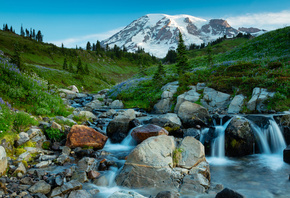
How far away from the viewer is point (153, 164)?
6363 mm

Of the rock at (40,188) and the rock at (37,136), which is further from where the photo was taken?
the rock at (37,136)

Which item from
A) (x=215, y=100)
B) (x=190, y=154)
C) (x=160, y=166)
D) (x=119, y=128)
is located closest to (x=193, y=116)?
(x=119, y=128)

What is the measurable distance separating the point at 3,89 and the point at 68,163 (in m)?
6.49

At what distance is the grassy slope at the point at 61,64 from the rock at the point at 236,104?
1102 inches

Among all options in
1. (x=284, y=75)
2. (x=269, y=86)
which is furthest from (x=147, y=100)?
(x=284, y=75)

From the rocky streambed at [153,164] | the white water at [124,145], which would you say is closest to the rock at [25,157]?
the rocky streambed at [153,164]

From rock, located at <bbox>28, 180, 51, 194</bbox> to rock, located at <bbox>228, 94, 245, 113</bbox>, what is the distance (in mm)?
14324

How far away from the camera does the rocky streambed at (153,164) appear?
572 cm

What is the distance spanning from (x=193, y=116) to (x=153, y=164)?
733 cm

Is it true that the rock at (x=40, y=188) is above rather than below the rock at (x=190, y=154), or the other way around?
below

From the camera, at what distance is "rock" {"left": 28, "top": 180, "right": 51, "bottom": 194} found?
5.23 m

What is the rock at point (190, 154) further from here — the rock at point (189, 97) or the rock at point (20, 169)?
the rock at point (189, 97)

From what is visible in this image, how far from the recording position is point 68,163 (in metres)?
7.41

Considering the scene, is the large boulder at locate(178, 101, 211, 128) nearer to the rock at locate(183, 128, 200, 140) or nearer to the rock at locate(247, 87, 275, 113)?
the rock at locate(183, 128, 200, 140)
